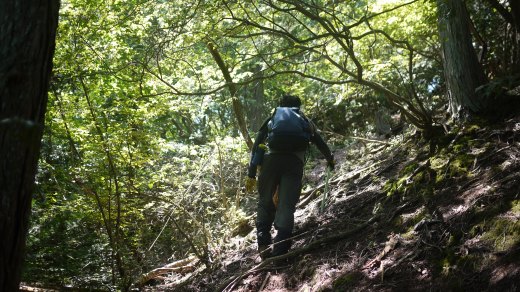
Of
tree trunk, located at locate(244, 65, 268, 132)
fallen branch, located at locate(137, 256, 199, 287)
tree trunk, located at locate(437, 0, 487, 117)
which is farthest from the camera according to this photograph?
tree trunk, located at locate(244, 65, 268, 132)

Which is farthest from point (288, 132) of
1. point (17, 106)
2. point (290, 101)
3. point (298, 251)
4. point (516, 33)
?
point (17, 106)

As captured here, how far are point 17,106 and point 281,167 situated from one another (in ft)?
14.3

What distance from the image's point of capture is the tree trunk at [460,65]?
6.61 metres

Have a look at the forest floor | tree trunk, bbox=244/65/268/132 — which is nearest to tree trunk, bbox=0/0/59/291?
the forest floor

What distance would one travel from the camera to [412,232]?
495cm

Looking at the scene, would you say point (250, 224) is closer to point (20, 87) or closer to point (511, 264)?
point (511, 264)

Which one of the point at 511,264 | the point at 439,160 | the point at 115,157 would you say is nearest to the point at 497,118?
the point at 439,160

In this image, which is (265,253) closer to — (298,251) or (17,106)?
(298,251)

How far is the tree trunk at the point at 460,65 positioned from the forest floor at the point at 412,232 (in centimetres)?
41

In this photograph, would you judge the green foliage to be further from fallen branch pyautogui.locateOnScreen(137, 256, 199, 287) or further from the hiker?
the hiker

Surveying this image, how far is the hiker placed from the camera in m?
6.20

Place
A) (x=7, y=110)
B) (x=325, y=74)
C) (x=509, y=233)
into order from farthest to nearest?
(x=325, y=74) → (x=509, y=233) → (x=7, y=110)

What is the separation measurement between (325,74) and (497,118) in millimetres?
5950

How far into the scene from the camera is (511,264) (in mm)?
3689
